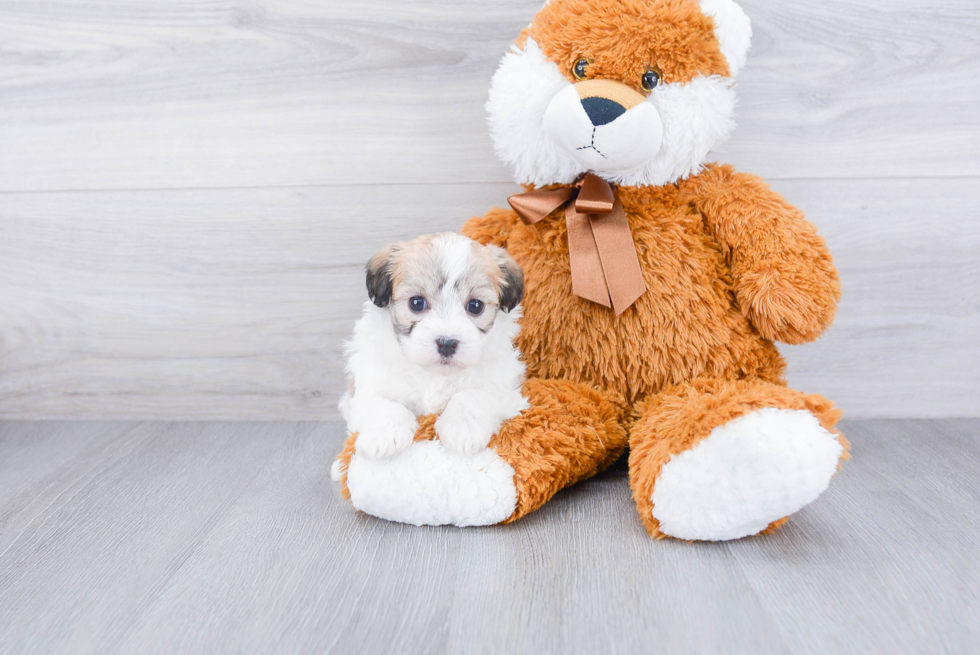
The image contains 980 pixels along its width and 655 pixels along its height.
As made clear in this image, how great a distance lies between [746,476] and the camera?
0.90 metres

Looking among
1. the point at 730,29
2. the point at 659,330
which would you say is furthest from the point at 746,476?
the point at 730,29

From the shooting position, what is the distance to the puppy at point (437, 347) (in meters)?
1.00

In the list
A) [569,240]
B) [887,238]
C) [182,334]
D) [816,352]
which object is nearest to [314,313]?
[182,334]

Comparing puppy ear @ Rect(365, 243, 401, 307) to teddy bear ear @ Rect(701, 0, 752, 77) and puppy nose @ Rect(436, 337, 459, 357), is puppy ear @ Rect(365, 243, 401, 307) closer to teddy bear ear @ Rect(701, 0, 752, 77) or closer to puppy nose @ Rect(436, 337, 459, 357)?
puppy nose @ Rect(436, 337, 459, 357)

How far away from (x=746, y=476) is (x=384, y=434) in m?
0.50

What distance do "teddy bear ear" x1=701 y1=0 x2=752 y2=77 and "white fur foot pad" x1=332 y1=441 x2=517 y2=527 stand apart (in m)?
0.75

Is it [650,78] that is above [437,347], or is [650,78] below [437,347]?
above

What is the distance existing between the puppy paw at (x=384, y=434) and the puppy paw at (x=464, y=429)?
0.16 feet

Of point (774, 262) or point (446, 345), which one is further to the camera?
point (774, 262)

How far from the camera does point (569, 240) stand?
116 cm

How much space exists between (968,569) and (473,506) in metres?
0.66

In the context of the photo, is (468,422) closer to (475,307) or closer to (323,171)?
(475,307)

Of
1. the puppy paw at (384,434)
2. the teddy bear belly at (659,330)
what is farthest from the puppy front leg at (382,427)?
the teddy bear belly at (659,330)

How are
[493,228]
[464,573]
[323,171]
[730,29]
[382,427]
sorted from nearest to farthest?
[464,573]
[382,427]
[730,29]
[493,228]
[323,171]
